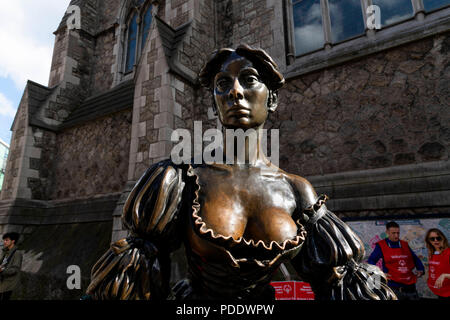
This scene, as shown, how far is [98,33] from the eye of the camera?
9.54 meters

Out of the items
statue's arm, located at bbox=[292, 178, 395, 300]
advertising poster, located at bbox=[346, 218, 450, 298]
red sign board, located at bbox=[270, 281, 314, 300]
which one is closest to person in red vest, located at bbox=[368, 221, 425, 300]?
advertising poster, located at bbox=[346, 218, 450, 298]

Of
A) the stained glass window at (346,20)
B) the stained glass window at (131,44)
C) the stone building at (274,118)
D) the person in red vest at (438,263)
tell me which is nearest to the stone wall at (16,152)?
the stone building at (274,118)

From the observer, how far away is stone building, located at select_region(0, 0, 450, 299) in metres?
3.55

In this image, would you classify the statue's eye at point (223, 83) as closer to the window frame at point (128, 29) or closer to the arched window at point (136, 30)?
the window frame at point (128, 29)

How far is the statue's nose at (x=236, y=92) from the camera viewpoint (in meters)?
1.05

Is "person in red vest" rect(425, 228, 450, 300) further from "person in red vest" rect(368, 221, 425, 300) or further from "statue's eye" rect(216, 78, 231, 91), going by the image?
"statue's eye" rect(216, 78, 231, 91)

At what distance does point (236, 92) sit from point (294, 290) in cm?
242

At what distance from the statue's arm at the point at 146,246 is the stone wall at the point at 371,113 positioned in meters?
3.67

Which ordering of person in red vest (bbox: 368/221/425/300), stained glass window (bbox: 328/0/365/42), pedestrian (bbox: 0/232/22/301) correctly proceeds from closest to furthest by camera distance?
person in red vest (bbox: 368/221/425/300), pedestrian (bbox: 0/232/22/301), stained glass window (bbox: 328/0/365/42)

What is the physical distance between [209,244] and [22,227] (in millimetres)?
7850

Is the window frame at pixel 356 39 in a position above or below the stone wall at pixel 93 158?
above

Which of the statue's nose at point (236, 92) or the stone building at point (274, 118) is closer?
the statue's nose at point (236, 92)

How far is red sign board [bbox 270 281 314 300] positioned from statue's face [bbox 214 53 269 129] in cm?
222
